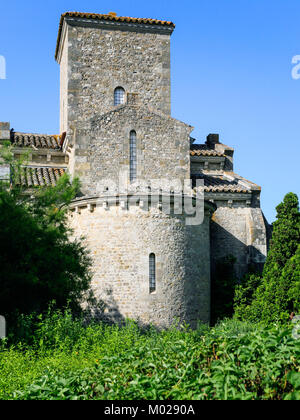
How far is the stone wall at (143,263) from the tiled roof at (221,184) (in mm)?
4161

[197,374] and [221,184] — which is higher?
[221,184]

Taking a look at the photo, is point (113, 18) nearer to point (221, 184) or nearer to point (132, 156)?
point (132, 156)

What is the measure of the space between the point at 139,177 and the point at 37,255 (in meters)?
6.83

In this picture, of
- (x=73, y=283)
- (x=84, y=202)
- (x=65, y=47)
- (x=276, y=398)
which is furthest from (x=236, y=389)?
(x=65, y=47)

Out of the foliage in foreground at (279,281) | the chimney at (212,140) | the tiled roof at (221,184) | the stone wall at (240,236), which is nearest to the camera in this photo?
the foliage in foreground at (279,281)

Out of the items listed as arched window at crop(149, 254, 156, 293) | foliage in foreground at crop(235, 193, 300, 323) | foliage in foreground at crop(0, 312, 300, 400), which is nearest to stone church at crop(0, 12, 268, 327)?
arched window at crop(149, 254, 156, 293)

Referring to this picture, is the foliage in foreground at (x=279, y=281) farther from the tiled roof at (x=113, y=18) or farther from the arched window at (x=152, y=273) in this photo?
the tiled roof at (x=113, y=18)

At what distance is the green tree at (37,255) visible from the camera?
15500 mm

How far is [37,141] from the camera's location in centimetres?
2481

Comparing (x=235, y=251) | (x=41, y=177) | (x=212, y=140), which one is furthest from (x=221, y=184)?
(x=41, y=177)

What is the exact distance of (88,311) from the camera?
18078 mm

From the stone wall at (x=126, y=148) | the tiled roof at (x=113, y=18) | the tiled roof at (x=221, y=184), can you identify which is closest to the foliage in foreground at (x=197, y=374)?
the stone wall at (x=126, y=148)

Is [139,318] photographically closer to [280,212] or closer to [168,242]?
[168,242]

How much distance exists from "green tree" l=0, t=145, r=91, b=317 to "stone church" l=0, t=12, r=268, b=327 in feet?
3.80
